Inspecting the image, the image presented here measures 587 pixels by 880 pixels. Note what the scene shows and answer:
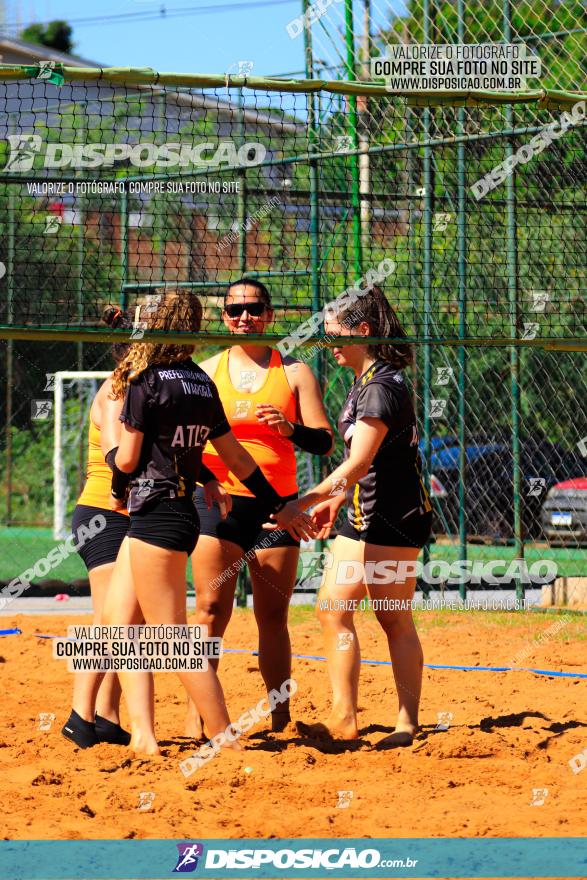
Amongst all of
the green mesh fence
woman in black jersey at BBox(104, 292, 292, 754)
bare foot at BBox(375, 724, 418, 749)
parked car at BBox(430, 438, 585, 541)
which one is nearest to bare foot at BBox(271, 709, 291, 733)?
bare foot at BBox(375, 724, 418, 749)

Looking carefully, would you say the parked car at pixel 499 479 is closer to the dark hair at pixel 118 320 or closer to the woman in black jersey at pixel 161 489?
the dark hair at pixel 118 320

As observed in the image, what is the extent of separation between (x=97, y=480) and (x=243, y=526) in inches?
28.8

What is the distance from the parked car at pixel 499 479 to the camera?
35.8 ft

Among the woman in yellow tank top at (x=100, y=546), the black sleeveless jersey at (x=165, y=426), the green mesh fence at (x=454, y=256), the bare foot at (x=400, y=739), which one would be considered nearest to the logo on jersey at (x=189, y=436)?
the black sleeveless jersey at (x=165, y=426)

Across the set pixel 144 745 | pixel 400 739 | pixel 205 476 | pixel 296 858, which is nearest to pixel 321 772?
pixel 400 739

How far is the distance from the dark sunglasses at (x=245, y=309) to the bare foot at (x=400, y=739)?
2.09 meters

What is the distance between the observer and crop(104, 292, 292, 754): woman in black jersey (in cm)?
475

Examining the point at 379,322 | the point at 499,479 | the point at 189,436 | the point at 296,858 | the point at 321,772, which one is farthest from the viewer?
the point at 499,479

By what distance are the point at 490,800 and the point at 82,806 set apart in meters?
1.52

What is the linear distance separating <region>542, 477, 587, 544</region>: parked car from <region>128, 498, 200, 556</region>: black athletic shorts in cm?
645

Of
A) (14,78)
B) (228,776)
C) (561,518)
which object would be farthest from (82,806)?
(561,518)

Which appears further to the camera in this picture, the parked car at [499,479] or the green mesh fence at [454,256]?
the parked car at [499,479]

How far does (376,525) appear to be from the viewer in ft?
17.6

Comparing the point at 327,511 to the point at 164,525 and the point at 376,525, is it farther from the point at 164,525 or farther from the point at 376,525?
the point at 164,525
